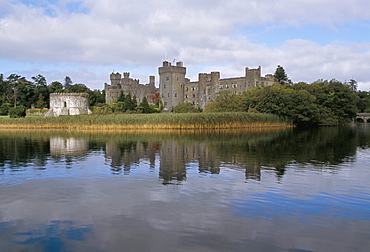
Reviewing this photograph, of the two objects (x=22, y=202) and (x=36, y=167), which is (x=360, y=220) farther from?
(x=36, y=167)

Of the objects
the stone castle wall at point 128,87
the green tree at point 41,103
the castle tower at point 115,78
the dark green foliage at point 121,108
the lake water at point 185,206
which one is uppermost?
the castle tower at point 115,78

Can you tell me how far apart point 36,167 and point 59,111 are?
41619 mm

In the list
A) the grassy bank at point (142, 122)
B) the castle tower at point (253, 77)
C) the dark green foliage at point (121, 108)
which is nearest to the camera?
the grassy bank at point (142, 122)

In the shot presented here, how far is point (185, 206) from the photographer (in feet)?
25.2

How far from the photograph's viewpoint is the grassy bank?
1455 inches

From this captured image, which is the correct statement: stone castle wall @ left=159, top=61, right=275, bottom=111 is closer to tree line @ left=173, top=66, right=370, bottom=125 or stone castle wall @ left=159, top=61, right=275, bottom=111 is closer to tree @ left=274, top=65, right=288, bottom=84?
tree @ left=274, top=65, right=288, bottom=84

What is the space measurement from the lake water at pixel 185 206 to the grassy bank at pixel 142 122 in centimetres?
2320

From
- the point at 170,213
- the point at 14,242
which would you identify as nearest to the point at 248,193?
the point at 170,213

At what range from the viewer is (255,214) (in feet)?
23.2

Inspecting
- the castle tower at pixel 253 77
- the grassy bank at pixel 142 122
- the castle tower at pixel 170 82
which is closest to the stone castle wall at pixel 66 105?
the grassy bank at pixel 142 122

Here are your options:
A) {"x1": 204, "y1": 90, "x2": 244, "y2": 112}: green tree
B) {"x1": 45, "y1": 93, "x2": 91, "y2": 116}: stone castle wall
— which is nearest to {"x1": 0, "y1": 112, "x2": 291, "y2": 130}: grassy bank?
{"x1": 204, "y1": 90, "x2": 244, "y2": 112}: green tree

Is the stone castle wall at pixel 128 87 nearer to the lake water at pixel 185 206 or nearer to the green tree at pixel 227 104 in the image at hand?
the green tree at pixel 227 104

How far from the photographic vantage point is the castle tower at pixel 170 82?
69.7 metres

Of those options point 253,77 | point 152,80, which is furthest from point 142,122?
point 152,80
